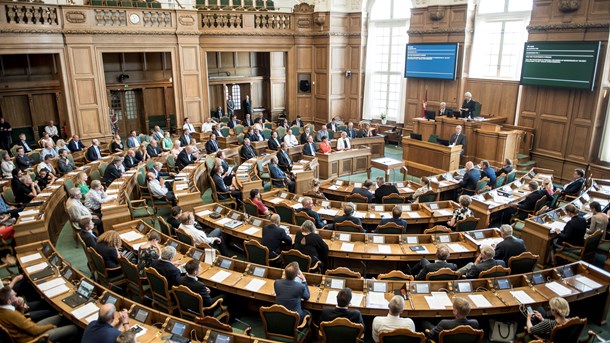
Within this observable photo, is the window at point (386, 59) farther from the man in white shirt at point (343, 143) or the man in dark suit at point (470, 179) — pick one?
the man in dark suit at point (470, 179)

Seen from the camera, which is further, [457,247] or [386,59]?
[386,59]

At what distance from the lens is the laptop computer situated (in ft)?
18.7

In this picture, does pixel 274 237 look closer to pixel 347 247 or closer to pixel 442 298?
pixel 347 247

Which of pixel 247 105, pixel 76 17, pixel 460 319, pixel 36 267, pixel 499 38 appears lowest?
pixel 36 267

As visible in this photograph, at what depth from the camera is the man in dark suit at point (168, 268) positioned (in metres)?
6.05

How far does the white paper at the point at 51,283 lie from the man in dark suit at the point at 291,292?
3.12 metres

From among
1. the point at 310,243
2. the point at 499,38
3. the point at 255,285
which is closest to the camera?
the point at 255,285

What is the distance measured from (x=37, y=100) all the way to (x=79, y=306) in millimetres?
14176

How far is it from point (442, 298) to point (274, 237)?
2799 mm

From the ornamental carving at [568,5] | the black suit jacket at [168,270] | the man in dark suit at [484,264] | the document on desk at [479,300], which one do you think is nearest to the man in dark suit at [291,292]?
the black suit jacket at [168,270]

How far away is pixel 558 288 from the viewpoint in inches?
238

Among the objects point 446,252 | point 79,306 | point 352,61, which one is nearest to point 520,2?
point 352,61

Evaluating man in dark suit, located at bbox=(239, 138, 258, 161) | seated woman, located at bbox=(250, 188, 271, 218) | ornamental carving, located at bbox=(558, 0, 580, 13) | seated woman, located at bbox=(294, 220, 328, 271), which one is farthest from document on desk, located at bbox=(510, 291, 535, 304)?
ornamental carving, located at bbox=(558, 0, 580, 13)

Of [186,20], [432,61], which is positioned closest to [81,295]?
[186,20]
